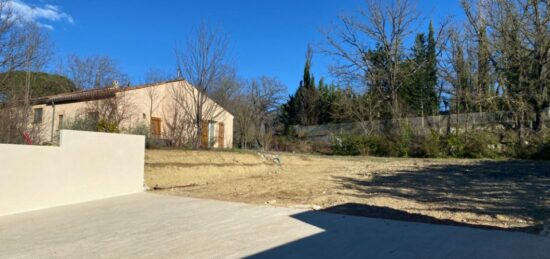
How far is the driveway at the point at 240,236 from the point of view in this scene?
4.51m

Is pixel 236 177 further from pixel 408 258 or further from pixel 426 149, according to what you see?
pixel 426 149

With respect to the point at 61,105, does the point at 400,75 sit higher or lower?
higher

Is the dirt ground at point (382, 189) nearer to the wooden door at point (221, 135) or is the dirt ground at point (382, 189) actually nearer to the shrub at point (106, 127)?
the shrub at point (106, 127)

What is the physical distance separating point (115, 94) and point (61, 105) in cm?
517

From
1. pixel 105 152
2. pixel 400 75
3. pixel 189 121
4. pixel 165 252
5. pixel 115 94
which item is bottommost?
pixel 165 252

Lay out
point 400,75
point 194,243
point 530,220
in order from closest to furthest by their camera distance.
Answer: point 194,243 < point 530,220 < point 400,75

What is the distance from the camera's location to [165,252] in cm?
467

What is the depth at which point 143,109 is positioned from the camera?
23.3m

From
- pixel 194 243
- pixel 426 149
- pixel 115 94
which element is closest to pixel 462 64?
pixel 426 149

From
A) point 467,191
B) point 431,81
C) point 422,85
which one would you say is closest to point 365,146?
point 422,85

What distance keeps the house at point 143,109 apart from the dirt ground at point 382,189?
396cm

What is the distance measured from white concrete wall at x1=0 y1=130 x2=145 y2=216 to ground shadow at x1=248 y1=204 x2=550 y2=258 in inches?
219

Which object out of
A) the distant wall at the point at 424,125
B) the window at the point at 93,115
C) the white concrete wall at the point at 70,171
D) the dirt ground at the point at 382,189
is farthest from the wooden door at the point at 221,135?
the white concrete wall at the point at 70,171

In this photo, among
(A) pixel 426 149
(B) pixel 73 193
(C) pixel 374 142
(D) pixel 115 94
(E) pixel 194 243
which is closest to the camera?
(E) pixel 194 243
